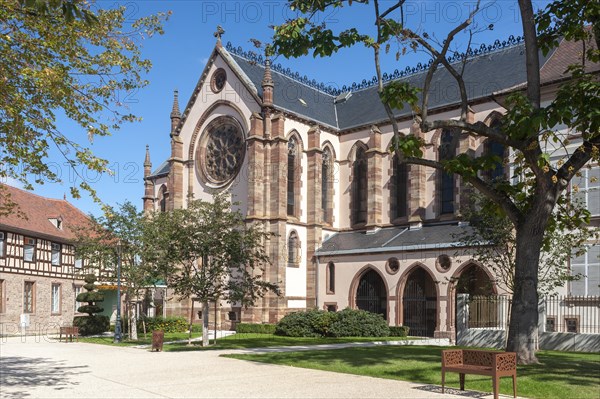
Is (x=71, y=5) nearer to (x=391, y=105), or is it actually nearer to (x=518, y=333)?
(x=391, y=105)

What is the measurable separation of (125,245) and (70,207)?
67.9 feet

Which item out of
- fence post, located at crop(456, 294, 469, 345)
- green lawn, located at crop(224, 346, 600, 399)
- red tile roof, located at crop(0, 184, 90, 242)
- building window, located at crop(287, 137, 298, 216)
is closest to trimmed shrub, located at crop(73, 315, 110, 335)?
red tile roof, located at crop(0, 184, 90, 242)

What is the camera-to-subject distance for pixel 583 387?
13102mm

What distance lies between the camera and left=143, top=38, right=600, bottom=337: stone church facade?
3669cm

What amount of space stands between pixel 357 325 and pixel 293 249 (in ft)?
32.3

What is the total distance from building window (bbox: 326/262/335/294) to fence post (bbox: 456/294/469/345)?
14.6m

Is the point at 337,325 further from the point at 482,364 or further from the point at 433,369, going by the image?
the point at 482,364

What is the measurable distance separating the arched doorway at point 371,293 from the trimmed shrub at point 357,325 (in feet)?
20.4

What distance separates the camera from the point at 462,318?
2623cm

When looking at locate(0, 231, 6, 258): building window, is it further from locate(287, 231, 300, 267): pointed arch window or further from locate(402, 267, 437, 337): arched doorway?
locate(402, 267, 437, 337): arched doorway

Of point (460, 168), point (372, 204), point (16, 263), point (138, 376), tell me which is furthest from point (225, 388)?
point (16, 263)

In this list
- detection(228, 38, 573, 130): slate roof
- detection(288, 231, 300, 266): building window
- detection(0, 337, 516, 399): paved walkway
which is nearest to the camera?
detection(0, 337, 516, 399): paved walkway

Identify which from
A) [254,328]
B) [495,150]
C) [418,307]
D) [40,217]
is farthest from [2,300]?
[495,150]

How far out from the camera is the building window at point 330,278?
4041 cm
